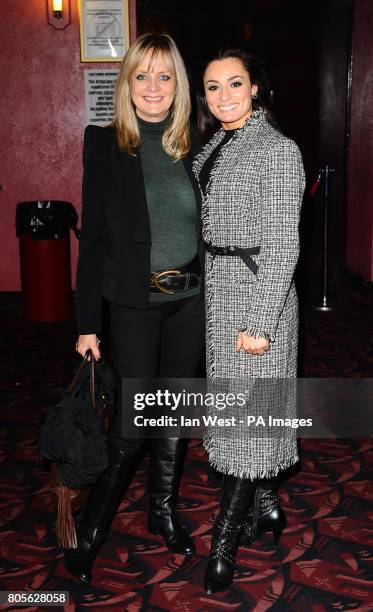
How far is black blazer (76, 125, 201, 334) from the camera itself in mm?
1995

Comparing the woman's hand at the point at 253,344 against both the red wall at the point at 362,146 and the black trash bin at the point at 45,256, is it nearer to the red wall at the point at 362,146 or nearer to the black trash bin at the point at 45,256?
the black trash bin at the point at 45,256

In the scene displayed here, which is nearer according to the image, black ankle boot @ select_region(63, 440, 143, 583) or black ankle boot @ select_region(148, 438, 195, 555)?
black ankle boot @ select_region(63, 440, 143, 583)

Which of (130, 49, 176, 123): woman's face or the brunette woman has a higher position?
(130, 49, 176, 123): woman's face

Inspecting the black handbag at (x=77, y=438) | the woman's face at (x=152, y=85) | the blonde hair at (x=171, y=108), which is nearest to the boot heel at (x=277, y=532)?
the black handbag at (x=77, y=438)

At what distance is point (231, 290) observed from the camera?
6.50ft

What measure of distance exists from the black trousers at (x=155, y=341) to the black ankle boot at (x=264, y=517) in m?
0.50

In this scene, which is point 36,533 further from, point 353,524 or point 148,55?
point 148,55

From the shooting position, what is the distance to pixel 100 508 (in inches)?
84.5

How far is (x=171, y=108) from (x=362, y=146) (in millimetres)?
4550

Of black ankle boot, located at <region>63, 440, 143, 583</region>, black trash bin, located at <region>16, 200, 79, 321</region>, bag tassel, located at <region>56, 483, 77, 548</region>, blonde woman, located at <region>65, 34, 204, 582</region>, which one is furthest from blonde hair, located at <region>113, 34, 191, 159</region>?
black trash bin, located at <region>16, 200, 79, 321</region>

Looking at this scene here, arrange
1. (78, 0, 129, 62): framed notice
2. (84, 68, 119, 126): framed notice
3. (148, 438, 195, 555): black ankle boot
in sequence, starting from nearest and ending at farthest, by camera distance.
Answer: (148, 438, 195, 555): black ankle boot < (78, 0, 129, 62): framed notice < (84, 68, 119, 126): framed notice

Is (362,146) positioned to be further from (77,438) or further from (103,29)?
(77,438)

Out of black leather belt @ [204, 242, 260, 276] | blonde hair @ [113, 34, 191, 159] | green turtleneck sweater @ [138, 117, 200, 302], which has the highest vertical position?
blonde hair @ [113, 34, 191, 159]

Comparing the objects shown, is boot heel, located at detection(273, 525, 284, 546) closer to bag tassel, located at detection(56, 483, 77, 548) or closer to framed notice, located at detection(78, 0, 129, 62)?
bag tassel, located at detection(56, 483, 77, 548)
